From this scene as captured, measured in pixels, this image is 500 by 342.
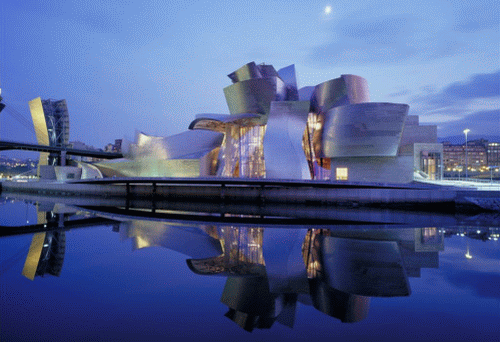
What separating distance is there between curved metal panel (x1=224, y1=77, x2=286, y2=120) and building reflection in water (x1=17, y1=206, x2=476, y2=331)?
1615 cm

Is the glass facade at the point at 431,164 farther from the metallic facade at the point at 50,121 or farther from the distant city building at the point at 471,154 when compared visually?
the distant city building at the point at 471,154

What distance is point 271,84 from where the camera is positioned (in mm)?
27594

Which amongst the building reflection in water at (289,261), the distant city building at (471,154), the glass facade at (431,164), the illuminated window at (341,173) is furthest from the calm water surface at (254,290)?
the distant city building at (471,154)

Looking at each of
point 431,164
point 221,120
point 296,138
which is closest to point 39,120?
point 221,120

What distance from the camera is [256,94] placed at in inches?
1102

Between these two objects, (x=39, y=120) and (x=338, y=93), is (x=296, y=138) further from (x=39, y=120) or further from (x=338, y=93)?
(x=39, y=120)

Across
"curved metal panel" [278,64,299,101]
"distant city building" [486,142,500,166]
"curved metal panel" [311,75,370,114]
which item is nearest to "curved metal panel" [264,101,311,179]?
"curved metal panel" [278,64,299,101]

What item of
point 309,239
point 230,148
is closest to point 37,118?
point 230,148

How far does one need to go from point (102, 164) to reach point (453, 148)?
115188 mm

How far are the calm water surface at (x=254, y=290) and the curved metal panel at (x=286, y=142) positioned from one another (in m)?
14.0

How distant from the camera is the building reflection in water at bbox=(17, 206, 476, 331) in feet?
18.0

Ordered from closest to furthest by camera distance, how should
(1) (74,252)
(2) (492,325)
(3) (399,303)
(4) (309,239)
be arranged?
(2) (492,325) → (3) (399,303) → (1) (74,252) → (4) (309,239)

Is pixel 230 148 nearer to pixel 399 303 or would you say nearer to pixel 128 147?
pixel 128 147

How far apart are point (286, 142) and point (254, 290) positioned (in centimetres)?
1996
